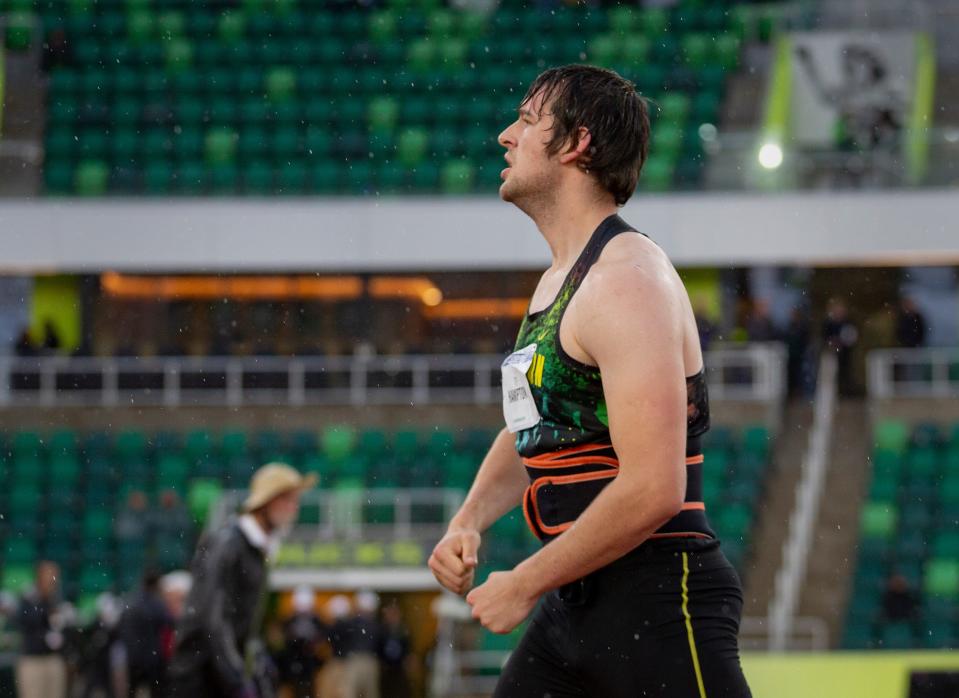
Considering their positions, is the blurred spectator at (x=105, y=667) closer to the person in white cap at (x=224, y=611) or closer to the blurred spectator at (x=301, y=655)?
the blurred spectator at (x=301, y=655)

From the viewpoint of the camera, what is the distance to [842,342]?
2077 cm

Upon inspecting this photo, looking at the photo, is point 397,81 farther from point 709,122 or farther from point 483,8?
point 709,122

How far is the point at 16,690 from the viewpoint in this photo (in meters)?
14.1

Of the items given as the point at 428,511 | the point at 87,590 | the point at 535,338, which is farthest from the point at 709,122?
the point at 535,338

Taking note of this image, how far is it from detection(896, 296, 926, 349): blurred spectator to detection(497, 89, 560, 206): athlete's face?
59.6 ft

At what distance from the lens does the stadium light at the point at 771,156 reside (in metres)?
19.6

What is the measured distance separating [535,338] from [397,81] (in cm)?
2127

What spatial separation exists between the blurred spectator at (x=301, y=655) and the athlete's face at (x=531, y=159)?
37.1ft

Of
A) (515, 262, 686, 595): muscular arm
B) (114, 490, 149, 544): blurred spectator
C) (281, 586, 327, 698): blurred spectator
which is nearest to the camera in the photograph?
(515, 262, 686, 595): muscular arm

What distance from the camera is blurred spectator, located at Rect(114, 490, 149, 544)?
1703 cm

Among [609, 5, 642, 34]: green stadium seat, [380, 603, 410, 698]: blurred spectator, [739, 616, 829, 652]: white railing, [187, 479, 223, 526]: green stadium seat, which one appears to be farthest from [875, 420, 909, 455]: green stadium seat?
[609, 5, 642, 34]: green stadium seat

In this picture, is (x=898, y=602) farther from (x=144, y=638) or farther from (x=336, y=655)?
(x=144, y=638)

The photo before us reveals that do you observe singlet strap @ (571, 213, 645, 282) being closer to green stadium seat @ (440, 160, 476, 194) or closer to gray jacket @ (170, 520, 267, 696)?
gray jacket @ (170, 520, 267, 696)

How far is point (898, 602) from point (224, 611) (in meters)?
11.0
